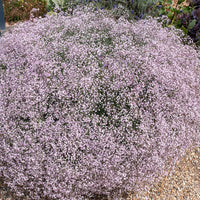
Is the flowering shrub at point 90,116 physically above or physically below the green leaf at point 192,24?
below

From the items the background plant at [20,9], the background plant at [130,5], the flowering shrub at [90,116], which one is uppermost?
the background plant at [130,5]

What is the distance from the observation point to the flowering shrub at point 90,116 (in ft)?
10.6

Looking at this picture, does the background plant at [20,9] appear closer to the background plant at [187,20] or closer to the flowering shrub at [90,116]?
the background plant at [187,20]

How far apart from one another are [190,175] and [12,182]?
119 inches

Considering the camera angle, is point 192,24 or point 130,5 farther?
point 130,5

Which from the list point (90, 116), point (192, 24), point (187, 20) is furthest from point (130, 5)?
point (90, 116)

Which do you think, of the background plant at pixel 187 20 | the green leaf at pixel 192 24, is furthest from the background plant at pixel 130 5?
the green leaf at pixel 192 24

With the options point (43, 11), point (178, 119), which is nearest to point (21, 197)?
point (178, 119)

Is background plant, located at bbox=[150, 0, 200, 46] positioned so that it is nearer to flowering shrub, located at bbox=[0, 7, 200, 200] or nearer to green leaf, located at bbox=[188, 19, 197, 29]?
green leaf, located at bbox=[188, 19, 197, 29]

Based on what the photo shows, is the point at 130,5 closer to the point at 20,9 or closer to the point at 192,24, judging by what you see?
the point at 192,24

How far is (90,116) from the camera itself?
3.60 meters

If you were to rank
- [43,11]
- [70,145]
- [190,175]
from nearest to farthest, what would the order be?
[70,145] < [190,175] < [43,11]

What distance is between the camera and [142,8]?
6398mm

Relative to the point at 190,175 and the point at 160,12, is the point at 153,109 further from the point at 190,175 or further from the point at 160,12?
the point at 160,12
